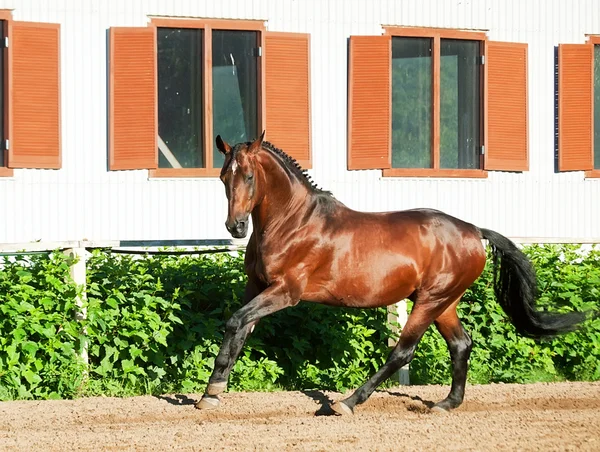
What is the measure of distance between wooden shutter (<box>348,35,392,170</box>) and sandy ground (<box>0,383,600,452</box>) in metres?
5.29

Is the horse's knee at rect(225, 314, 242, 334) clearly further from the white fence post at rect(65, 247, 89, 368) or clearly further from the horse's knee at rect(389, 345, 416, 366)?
the white fence post at rect(65, 247, 89, 368)

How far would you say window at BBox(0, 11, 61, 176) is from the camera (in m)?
13.2

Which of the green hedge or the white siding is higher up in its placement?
the white siding

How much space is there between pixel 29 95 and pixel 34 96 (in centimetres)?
6

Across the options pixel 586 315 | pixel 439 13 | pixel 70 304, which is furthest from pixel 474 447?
pixel 439 13

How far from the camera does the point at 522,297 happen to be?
9398 mm

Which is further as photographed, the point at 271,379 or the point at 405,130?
the point at 405,130

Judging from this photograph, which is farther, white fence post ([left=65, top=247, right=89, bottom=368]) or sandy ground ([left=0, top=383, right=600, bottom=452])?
white fence post ([left=65, top=247, right=89, bottom=368])

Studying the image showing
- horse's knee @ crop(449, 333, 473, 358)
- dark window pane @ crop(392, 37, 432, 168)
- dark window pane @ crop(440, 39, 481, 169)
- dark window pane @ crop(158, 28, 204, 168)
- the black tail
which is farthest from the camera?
dark window pane @ crop(440, 39, 481, 169)

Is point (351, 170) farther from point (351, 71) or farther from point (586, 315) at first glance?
point (586, 315)

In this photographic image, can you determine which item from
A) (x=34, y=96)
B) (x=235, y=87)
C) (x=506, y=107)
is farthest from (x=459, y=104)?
(x=34, y=96)

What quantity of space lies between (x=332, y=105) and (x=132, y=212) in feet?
9.33

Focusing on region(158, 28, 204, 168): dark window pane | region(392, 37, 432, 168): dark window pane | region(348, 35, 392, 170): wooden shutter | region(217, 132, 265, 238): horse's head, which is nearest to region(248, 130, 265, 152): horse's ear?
region(217, 132, 265, 238): horse's head

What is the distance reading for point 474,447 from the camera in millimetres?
7094
